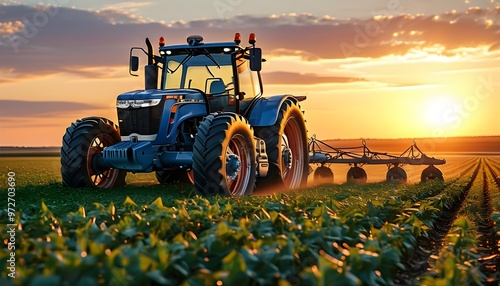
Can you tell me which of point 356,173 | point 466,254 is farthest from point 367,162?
point 466,254

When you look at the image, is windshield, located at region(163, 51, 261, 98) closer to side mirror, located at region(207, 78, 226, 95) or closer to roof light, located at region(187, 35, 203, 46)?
side mirror, located at region(207, 78, 226, 95)

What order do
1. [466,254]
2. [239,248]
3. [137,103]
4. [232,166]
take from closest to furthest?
[239,248] → [466,254] → [232,166] → [137,103]

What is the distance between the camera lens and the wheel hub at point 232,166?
36.4 ft

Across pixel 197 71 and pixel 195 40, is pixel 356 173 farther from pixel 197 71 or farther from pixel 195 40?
pixel 195 40

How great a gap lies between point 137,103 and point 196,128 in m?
1.19

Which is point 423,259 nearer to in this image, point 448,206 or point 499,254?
point 499,254

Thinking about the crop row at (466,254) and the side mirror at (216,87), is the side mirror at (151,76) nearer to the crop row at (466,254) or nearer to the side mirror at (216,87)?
the side mirror at (216,87)

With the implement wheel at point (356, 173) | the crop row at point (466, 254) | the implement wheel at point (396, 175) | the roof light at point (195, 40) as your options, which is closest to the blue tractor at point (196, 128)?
the roof light at point (195, 40)

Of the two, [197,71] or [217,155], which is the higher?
[197,71]

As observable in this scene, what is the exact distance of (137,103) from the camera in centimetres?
1215

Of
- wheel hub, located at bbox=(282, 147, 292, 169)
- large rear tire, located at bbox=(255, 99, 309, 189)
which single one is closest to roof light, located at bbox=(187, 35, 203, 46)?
large rear tire, located at bbox=(255, 99, 309, 189)

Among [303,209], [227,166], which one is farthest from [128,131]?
[303,209]

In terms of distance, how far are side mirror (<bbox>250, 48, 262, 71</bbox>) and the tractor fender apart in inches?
48.6

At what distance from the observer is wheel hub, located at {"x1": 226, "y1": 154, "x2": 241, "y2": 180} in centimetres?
1110
